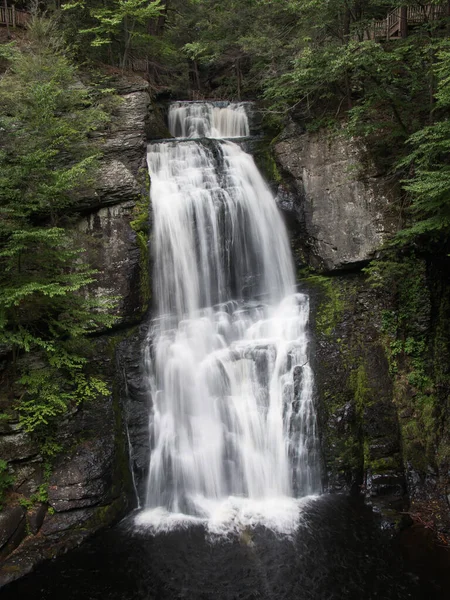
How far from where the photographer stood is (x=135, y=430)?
350 inches

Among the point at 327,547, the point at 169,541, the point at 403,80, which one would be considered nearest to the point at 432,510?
the point at 327,547

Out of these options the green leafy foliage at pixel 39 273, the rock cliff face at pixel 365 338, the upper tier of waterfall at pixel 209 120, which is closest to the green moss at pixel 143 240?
the green leafy foliage at pixel 39 273

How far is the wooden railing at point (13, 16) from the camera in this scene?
14.1 meters

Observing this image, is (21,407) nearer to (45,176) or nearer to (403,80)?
(45,176)

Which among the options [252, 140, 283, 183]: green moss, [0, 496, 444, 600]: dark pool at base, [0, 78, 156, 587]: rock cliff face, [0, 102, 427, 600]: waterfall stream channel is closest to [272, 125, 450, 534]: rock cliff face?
[252, 140, 283, 183]: green moss

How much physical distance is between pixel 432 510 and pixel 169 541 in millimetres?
4546

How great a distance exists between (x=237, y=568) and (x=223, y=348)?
4212 millimetres

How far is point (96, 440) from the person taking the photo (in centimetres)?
846

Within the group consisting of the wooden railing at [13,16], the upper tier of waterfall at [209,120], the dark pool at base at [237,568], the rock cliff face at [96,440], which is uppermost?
the wooden railing at [13,16]

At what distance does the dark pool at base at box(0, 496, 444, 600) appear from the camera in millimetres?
6289

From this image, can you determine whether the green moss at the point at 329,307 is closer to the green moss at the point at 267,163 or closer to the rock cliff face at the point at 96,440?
the green moss at the point at 267,163

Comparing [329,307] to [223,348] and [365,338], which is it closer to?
[365,338]

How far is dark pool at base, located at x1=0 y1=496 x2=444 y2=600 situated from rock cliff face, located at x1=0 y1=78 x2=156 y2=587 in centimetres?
48

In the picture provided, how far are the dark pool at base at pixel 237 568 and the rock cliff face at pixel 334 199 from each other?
5967 mm
